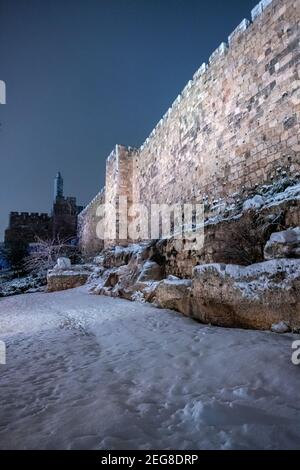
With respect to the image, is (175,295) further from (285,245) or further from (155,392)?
(155,392)

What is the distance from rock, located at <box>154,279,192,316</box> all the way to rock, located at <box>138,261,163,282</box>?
1149 mm

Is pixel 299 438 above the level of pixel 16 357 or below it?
above

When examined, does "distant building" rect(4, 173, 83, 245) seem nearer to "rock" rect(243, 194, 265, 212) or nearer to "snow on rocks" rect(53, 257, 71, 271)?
"snow on rocks" rect(53, 257, 71, 271)

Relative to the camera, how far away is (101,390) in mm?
1876

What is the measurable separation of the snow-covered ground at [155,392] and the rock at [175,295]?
74 cm

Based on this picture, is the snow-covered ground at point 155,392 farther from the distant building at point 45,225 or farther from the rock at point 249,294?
the distant building at point 45,225

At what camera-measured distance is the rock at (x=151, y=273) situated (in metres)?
6.17

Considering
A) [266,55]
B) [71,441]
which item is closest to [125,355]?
[71,441]

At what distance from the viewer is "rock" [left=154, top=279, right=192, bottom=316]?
4.13 metres

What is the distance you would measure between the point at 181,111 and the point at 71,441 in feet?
30.3

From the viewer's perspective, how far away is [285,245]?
2900 millimetres

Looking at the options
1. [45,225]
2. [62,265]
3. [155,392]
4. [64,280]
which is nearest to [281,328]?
[155,392]

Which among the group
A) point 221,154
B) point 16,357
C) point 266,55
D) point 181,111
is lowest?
point 16,357

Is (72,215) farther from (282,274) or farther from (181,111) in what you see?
(282,274)
